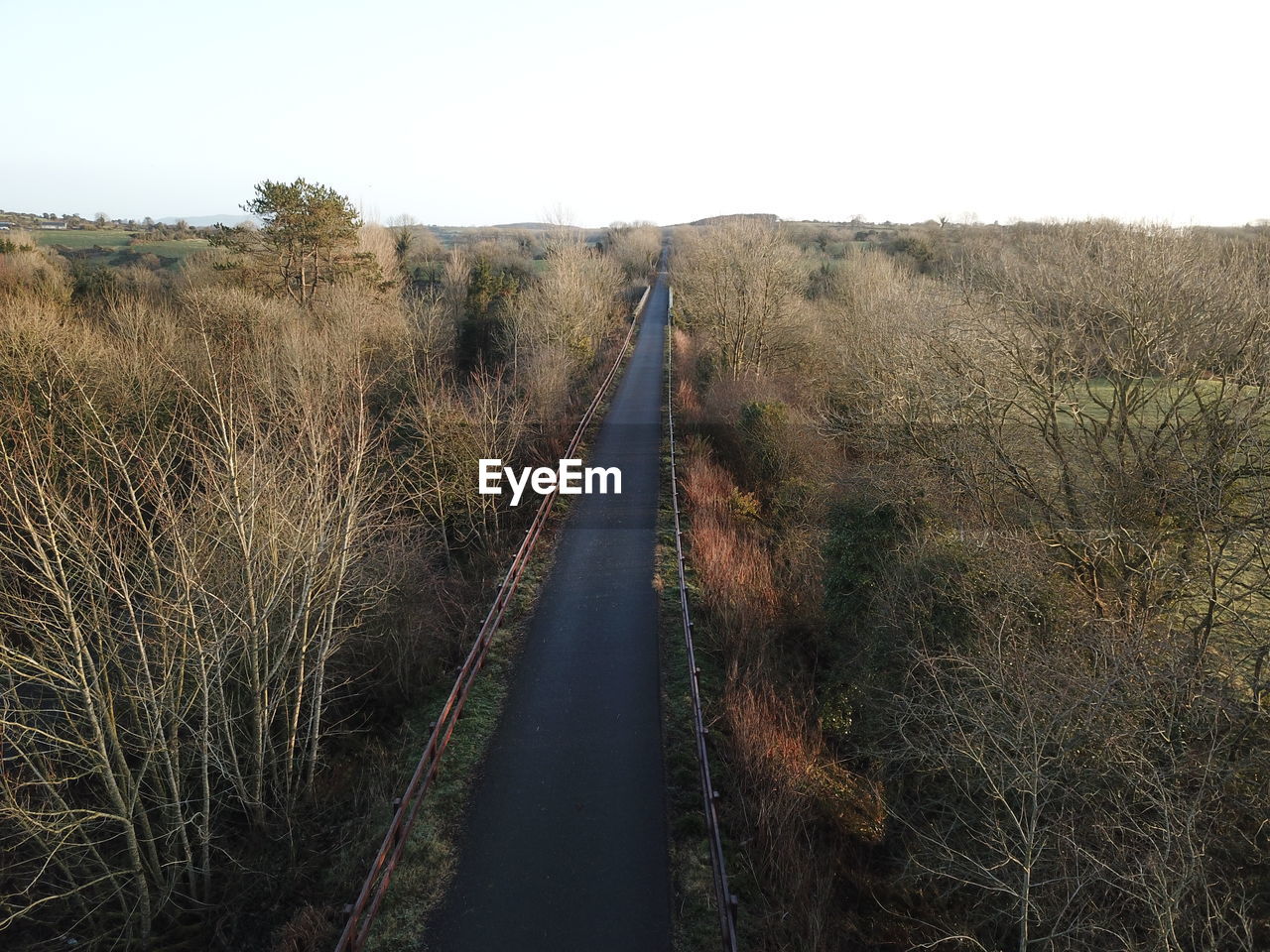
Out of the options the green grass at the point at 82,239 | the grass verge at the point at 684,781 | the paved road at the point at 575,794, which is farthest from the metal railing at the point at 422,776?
the green grass at the point at 82,239

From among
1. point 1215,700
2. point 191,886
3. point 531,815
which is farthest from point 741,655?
point 191,886

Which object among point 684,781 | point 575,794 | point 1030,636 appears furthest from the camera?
point 684,781

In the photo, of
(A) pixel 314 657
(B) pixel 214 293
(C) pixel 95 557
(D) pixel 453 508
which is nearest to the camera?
(C) pixel 95 557

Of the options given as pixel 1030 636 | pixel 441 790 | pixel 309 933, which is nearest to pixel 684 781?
pixel 441 790

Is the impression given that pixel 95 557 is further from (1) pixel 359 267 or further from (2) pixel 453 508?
(1) pixel 359 267

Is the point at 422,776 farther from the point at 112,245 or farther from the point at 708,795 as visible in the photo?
the point at 112,245

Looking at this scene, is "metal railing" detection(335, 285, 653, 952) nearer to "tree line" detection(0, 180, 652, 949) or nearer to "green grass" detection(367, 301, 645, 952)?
"green grass" detection(367, 301, 645, 952)
